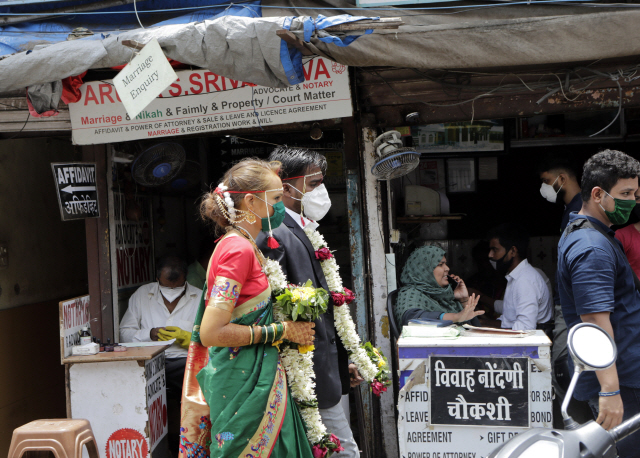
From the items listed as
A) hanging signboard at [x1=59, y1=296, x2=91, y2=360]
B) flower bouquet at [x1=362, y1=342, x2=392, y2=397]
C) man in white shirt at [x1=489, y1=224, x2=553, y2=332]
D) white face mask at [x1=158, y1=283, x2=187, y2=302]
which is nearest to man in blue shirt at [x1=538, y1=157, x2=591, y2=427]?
man in white shirt at [x1=489, y1=224, x2=553, y2=332]

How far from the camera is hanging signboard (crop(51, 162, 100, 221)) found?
4.31 meters

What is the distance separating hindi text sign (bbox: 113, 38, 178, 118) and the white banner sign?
0.63m

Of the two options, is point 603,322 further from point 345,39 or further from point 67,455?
point 67,455

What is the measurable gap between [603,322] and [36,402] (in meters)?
5.09

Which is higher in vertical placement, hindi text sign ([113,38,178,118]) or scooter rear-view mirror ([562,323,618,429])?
hindi text sign ([113,38,178,118])

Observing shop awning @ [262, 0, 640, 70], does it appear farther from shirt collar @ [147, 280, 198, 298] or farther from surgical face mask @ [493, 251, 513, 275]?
shirt collar @ [147, 280, 198, 298]

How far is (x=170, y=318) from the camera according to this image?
16.1 ft

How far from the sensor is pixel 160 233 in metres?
5.99

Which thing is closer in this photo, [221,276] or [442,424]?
[221,276]

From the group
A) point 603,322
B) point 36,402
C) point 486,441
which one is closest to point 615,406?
point 603,322

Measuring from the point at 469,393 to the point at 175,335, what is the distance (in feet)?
8.09

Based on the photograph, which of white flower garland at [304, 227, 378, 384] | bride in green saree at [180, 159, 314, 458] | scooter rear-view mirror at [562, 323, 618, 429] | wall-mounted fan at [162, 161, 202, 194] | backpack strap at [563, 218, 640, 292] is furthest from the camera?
wall-mounted fan at [162, 161, 202, 194]

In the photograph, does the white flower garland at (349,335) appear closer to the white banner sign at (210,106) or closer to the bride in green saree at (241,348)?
the bride in green saree at (241,348)

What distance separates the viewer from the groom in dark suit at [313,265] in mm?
2951
